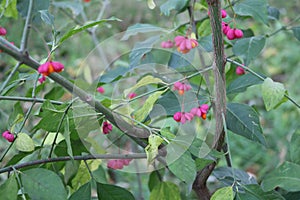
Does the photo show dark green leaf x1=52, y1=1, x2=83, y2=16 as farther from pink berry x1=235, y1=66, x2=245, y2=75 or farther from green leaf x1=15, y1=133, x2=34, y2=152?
green leaf x1=15, y1=133, x2=34, y2=152

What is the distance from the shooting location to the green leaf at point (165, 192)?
0.95 meters

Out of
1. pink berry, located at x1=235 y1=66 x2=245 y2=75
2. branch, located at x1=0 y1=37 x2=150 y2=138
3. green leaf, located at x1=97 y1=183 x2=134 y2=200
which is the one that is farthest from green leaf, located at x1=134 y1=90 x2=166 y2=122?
pink berry, located at x1=235 y1=66 x2=245 y2=75

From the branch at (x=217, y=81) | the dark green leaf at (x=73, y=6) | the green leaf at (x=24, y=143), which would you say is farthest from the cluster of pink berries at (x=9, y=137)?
the dark green leaf at (x=73, y=6)

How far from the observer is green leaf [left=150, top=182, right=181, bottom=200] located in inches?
37.4

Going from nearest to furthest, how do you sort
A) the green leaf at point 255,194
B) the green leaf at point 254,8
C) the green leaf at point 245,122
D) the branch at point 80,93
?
the branch at point 80,93, the green leaf at point 255,194, the green leaf at point 245,122, the green leaf at point 254,8

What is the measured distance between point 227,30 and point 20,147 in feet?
1.44

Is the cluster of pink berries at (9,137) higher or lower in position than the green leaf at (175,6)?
lower

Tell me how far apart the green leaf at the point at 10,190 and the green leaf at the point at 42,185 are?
15 mm

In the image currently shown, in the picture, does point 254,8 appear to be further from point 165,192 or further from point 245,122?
point 165,192

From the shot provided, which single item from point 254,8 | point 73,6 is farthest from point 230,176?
point 73,6

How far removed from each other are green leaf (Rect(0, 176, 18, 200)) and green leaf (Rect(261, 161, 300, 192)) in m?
0.39

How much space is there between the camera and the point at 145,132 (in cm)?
82

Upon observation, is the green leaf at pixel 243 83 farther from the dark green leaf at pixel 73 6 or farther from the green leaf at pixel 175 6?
the dark green leaf at pixel 73 6

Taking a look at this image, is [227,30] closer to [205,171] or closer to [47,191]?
[205,171]
